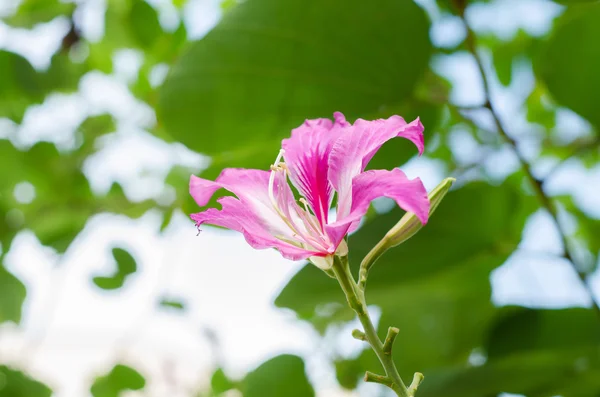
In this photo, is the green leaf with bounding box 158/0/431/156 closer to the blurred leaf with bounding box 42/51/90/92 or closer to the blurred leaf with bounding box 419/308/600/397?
the blurred leaf with bounding box 419/308/600/397

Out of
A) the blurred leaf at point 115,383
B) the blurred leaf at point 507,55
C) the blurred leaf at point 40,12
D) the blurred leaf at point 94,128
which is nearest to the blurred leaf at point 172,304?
the blurred leaf at point 115,383

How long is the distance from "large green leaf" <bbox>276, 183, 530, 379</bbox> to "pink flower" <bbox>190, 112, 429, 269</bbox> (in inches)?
3.6

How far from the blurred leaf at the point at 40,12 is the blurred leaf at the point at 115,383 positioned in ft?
1.27

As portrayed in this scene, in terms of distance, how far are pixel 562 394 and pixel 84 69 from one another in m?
0.60

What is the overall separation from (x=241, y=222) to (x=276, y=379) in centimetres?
18

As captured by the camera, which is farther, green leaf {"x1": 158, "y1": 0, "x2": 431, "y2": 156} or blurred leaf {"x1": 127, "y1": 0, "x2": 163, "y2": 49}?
blurred leaf {"x1": 127, "y1": 0, "x2": 163, "y2": 49}

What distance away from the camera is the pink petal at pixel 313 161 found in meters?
0.21

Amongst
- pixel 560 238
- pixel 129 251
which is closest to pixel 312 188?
pixel 560 238

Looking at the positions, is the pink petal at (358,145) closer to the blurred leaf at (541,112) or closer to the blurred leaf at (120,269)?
the blurred leaf at (120,269)

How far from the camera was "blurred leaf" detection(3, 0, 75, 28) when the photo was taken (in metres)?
0.64

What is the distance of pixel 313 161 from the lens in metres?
0.21

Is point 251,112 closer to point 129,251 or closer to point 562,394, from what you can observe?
point 562,394

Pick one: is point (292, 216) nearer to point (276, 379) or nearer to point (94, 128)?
point (276, 379)

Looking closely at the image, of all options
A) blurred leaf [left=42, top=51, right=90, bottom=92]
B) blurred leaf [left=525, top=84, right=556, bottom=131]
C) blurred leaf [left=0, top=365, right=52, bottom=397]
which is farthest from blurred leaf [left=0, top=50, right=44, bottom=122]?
blurred leaf [left=525, top=84, right=556, bottom=131]
